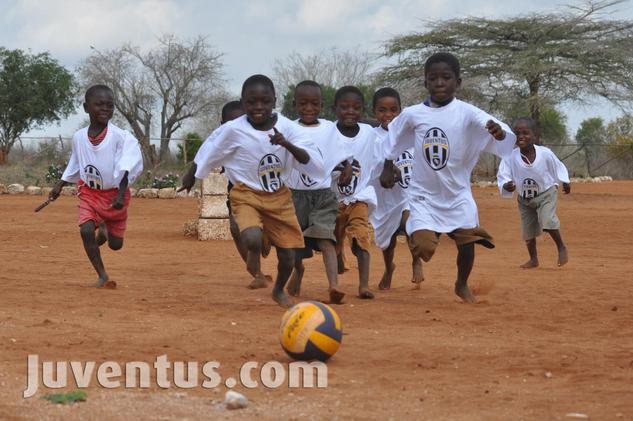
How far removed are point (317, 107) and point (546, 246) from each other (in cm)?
851

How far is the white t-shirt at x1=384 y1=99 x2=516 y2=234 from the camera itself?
8414mm

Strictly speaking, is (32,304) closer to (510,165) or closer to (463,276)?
(463,276)

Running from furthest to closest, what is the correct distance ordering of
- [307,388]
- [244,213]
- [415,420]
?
[244,213], [307,388], [415,420]

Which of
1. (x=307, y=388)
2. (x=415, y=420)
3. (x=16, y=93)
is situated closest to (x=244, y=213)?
(x=307, y=388)

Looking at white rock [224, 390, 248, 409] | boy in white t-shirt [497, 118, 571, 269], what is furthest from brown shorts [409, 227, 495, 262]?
boy in white t-shirt [497, 118, 571, 269]

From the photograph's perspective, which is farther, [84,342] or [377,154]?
[377,154]

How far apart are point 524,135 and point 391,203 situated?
11.0 feet

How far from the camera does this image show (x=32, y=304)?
8.17 m

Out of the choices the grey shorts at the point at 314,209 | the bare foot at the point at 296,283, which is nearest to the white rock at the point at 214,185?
the bare foot at the point at 296,283

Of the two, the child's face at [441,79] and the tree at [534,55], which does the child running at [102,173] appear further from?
the tree at [534,55]

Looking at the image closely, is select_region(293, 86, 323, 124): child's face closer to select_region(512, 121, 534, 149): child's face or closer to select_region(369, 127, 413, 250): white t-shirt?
select_region(369, 127, 413, 250): white t-shirt

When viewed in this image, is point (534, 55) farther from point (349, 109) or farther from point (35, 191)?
point (349, 109)

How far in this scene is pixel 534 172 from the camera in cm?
1275

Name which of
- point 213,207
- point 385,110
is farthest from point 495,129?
point 213,207
